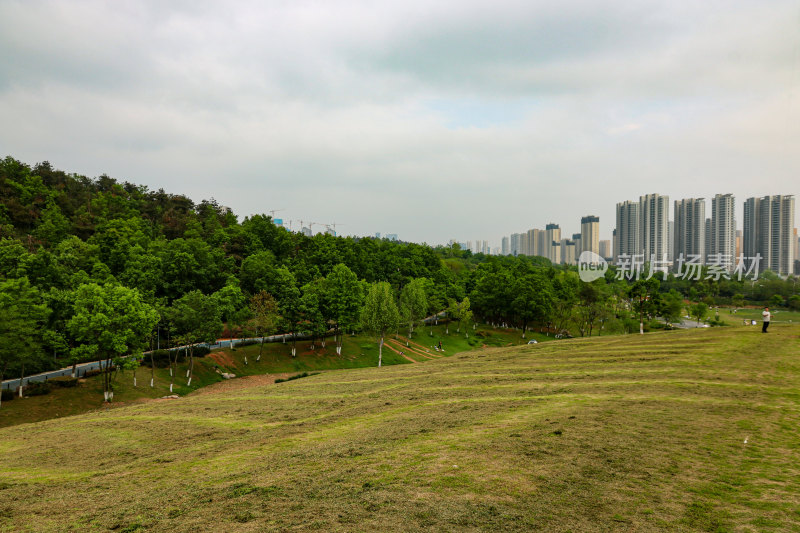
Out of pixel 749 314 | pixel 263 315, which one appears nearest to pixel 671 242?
pixel 749 314

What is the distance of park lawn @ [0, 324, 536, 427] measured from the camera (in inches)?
1340

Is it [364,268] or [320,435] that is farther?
[364,268]

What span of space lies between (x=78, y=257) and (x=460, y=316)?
2502 inches

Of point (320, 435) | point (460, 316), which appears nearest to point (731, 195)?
point (460, 316)

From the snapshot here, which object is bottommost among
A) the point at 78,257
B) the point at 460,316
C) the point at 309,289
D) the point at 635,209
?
the point at 460,316

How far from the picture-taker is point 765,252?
14425 cm

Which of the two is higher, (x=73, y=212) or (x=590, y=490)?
(x=73, y=212)

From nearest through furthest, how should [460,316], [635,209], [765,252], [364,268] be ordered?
1. [460,316]
2. [364,268]
3. [765,252]
4. [635,209]

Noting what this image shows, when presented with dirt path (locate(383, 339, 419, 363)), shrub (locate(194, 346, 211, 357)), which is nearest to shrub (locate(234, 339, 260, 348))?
shrub (locate(194, 346, 211, 357))

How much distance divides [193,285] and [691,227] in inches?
7027

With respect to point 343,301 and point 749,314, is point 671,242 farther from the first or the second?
point 343,301

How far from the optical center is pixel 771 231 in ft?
466

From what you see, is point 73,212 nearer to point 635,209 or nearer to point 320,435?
point 320,435

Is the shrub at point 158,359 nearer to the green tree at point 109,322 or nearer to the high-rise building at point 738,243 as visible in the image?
the green tree at point 109,322
